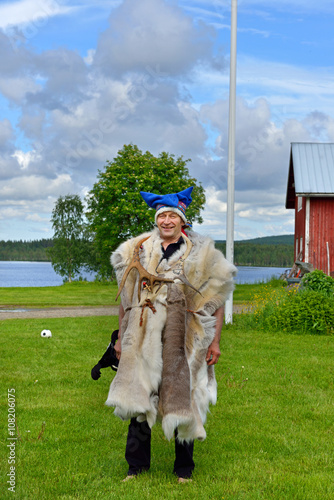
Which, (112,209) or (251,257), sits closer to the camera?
(112,209)

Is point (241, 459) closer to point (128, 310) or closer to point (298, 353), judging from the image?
point (128, 310)

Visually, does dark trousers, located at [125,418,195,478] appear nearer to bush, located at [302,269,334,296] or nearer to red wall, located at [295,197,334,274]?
bush, located at [302,269,334,296]

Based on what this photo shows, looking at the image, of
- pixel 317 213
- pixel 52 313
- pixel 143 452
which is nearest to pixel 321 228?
pixel 317 213

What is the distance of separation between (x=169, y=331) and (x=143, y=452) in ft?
3.48

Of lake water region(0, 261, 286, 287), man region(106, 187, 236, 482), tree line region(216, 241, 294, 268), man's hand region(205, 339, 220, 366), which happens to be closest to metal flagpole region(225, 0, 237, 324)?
lake water region(0, 261, 286, 287)

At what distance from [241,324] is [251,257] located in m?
74.5

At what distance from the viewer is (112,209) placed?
36.5 meters

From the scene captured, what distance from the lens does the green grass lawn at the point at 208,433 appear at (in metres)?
4.19

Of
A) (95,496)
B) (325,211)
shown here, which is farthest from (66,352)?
(325,211)

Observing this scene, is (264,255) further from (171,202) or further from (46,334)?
(171,202)

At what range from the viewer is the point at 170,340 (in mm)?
4070

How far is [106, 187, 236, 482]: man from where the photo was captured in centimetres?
402

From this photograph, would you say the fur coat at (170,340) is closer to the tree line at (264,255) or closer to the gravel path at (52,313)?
the gravel path at (52,313)

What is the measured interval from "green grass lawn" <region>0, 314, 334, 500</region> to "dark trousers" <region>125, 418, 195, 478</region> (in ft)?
0.30
